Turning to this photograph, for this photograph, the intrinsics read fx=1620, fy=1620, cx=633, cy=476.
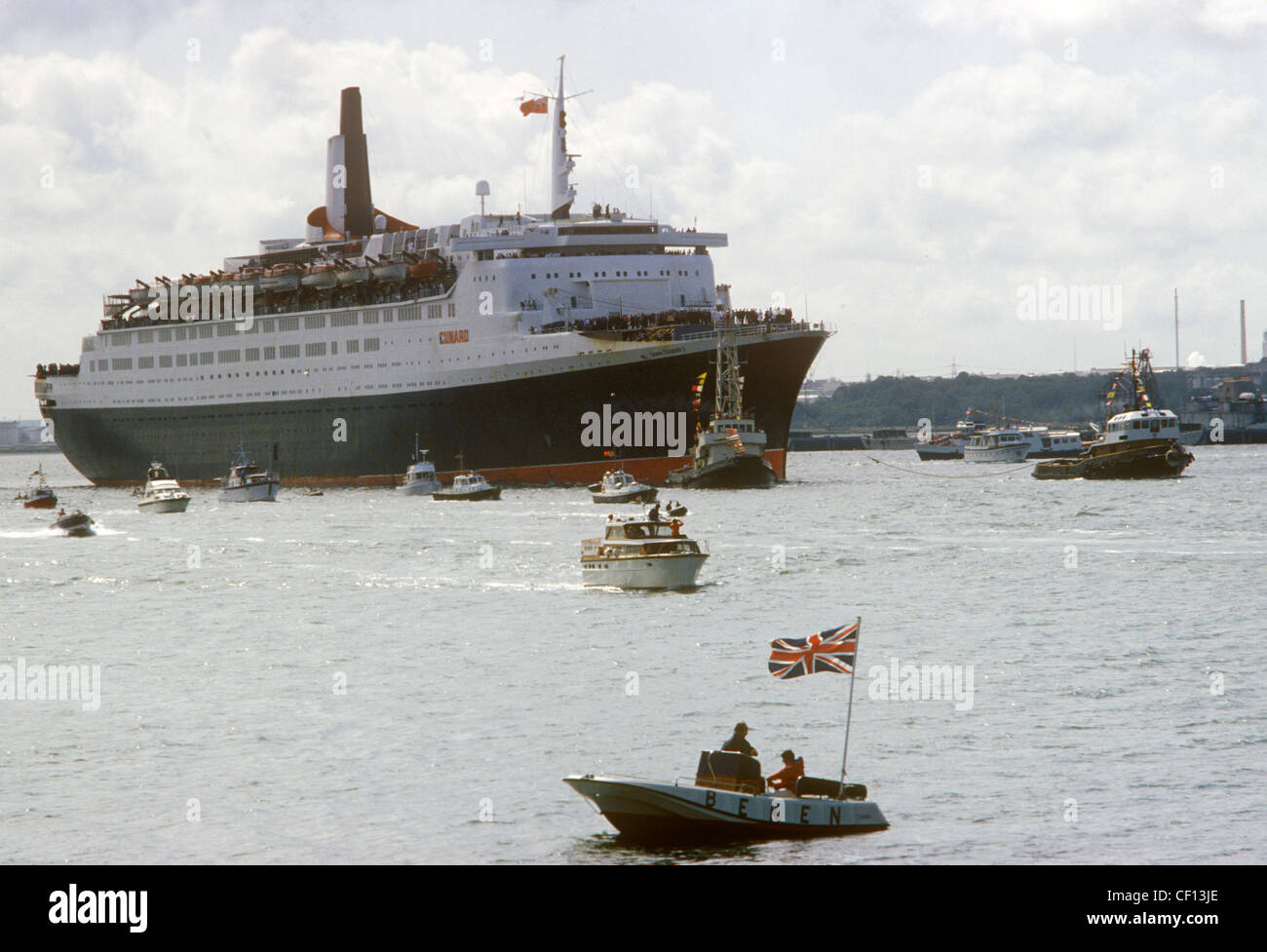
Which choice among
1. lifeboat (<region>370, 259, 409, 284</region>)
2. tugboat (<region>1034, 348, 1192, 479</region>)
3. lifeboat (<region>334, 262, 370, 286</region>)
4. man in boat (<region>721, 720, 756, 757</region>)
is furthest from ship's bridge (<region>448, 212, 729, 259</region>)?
man in boat (<region>721, 720, 756, 757</region>)

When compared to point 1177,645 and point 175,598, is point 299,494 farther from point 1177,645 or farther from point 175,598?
point 1177,645

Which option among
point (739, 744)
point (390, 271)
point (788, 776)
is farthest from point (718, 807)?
point (390, 271)

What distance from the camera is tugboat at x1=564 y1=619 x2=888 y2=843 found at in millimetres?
25672

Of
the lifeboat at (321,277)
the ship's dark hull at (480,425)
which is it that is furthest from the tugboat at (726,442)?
the lifeboat at (321,277)

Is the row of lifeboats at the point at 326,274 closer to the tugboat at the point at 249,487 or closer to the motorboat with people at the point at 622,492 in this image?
the tugboat at the point at 249,487

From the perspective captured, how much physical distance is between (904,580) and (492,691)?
25.2m

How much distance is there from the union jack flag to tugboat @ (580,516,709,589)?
26955 mm

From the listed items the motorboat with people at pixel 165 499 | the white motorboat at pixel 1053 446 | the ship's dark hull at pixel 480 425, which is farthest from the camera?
the white motorboat at pixel 1053 446

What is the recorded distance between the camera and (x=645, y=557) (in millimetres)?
54781

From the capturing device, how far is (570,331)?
10250 centimetres

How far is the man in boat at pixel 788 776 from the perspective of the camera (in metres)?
26.8

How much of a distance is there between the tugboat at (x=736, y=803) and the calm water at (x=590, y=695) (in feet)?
1.28

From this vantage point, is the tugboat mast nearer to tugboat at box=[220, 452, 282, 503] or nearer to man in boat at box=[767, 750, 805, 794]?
tugboat at box=[220, 452, 282, 503]
